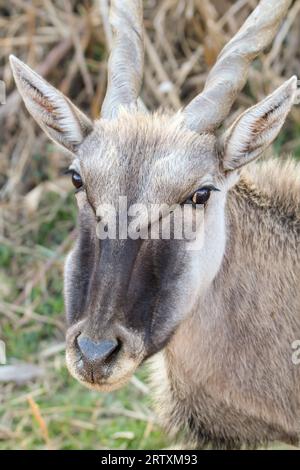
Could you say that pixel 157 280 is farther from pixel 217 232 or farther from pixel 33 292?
pixel 33 292

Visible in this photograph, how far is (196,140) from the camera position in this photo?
14.7ft

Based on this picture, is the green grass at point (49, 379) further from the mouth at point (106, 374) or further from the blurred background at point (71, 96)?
the mouth at point (106, 374)

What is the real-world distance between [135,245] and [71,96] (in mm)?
4530

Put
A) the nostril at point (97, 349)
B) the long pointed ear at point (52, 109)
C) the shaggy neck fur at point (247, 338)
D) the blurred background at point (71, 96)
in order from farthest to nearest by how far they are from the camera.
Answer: the blurred background at point (71, 96), the shaggy neck fur at point (247, 338), the long pointed ear at point (52, 109), the nostril at point (97, 349)

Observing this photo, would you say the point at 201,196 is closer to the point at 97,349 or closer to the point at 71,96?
the point at 97,349

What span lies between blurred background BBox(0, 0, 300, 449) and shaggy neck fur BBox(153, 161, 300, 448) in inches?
69.2

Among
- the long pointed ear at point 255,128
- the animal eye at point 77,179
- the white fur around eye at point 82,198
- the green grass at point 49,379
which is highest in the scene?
the long pointed ear at point 255,128

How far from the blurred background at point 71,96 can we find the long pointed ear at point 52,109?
8.44 feet

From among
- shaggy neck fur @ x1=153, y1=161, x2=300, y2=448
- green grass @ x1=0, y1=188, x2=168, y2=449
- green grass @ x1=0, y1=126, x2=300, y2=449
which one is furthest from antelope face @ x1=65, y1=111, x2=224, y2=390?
green grass @ x1=0, y1=188, x2=168, y2=449

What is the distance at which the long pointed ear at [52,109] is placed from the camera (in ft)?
15.1

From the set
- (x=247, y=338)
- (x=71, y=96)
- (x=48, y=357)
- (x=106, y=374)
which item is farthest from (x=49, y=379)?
(x=106, y=374)

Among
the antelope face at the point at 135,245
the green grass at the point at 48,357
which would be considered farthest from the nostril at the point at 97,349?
the green grass at the point at 48,357

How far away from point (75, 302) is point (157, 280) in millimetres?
372

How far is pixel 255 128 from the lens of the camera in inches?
177
